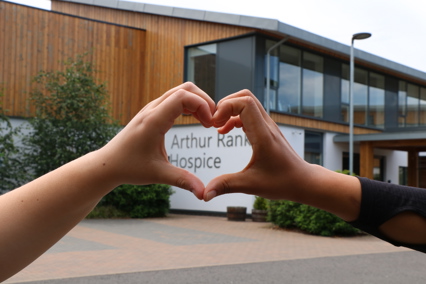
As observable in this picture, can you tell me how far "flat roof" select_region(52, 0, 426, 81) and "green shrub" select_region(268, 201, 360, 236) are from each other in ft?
20.2

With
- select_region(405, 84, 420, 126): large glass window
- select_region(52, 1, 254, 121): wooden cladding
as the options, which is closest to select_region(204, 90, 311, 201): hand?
select_region(52, 1, 254, 121): wooden cladding

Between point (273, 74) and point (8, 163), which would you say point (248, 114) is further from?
point (273, 74)

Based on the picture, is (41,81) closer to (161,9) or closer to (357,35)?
(161,9)

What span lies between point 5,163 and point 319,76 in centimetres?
1191

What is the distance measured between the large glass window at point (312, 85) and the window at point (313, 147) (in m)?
0.81

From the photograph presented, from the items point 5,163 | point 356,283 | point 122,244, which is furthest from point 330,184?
point 5,163

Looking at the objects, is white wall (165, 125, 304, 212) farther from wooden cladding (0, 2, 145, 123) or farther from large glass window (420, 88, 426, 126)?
large glass window (420, 88, 426, 126)

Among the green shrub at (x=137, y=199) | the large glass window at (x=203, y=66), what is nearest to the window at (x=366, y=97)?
the large glass window at (x=203, y=66)

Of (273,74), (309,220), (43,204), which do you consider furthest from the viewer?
(273,74)

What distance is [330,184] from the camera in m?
0.93

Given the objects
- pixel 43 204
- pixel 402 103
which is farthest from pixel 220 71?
pixel 43 204

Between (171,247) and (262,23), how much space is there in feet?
30.3

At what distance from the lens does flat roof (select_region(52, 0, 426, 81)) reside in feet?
55.2

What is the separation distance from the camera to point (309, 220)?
1330 centimetres
